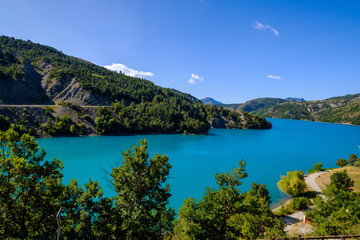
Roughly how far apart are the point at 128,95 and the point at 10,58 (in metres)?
75.7

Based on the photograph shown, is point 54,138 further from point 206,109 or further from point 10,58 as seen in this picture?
point 206,109

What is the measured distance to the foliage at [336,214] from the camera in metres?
15.4

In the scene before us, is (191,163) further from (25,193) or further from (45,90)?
(45,90)

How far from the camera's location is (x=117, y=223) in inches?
452

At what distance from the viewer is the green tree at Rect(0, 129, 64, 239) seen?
28.9ft

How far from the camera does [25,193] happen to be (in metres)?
9.63

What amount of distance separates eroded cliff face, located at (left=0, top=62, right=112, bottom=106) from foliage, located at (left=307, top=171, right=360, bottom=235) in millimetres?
113334

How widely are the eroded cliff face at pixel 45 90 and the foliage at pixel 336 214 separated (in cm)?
11333

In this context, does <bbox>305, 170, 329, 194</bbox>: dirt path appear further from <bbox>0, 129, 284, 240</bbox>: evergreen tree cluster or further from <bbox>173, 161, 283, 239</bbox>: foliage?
<bbox>0, 129, 284, 240</bbox>: evergreen tree cluster

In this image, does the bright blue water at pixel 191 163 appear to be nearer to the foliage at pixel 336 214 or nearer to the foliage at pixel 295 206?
the foliage at pixel 295 206

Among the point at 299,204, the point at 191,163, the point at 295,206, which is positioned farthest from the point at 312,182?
the point at 191,163

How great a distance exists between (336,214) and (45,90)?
141900mm

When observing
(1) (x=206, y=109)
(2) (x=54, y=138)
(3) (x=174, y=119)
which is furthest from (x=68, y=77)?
(1) (x=206, y=109)

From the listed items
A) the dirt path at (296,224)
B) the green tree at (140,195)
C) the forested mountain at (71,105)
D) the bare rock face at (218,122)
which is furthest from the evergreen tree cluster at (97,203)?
the bare rock face at (218,122)
